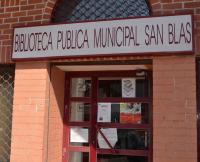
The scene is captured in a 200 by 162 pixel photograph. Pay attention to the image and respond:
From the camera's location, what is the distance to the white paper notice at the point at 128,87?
5.27 m

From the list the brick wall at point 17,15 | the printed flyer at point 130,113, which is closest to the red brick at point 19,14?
the brick wall at point 17,15

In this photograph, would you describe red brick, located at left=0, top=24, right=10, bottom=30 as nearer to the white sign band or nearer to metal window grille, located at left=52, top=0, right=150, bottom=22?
the white sign band

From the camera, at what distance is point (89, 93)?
5.52 m

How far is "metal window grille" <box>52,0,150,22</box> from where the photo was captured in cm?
510

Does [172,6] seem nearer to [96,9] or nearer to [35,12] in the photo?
[96,9]

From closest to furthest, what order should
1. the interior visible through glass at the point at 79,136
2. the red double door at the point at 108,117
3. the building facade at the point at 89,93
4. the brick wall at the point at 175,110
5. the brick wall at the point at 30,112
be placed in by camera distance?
1. the brick wall at the point at 175,110
2. the building facade at the point at 89,93
3. the brick wall at the point at 30,112
4. the red double door at the point at 108,117
5. the interior visible through glass at the point at 79,136

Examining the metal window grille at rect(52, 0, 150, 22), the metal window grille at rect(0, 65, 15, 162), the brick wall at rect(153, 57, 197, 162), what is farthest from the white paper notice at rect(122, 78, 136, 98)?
the metal window grille at rect(0, 65, 15, 162)

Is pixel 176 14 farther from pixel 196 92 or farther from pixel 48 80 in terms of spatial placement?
pixel 48 80

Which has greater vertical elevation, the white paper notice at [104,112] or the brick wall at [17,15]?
the brick wall at [17,15]

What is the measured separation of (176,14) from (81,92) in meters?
1.84

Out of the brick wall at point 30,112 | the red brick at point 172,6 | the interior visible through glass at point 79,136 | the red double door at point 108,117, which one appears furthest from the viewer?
the interior visible through glass at point 79,136

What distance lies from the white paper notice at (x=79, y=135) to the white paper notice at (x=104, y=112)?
294 millimetres

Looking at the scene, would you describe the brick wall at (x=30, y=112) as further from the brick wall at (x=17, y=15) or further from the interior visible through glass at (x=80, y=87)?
the interior visible through glass at (x=80, y=87)

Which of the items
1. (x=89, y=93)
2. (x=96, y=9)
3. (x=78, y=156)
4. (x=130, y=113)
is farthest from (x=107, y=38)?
(x=78, y=156)
